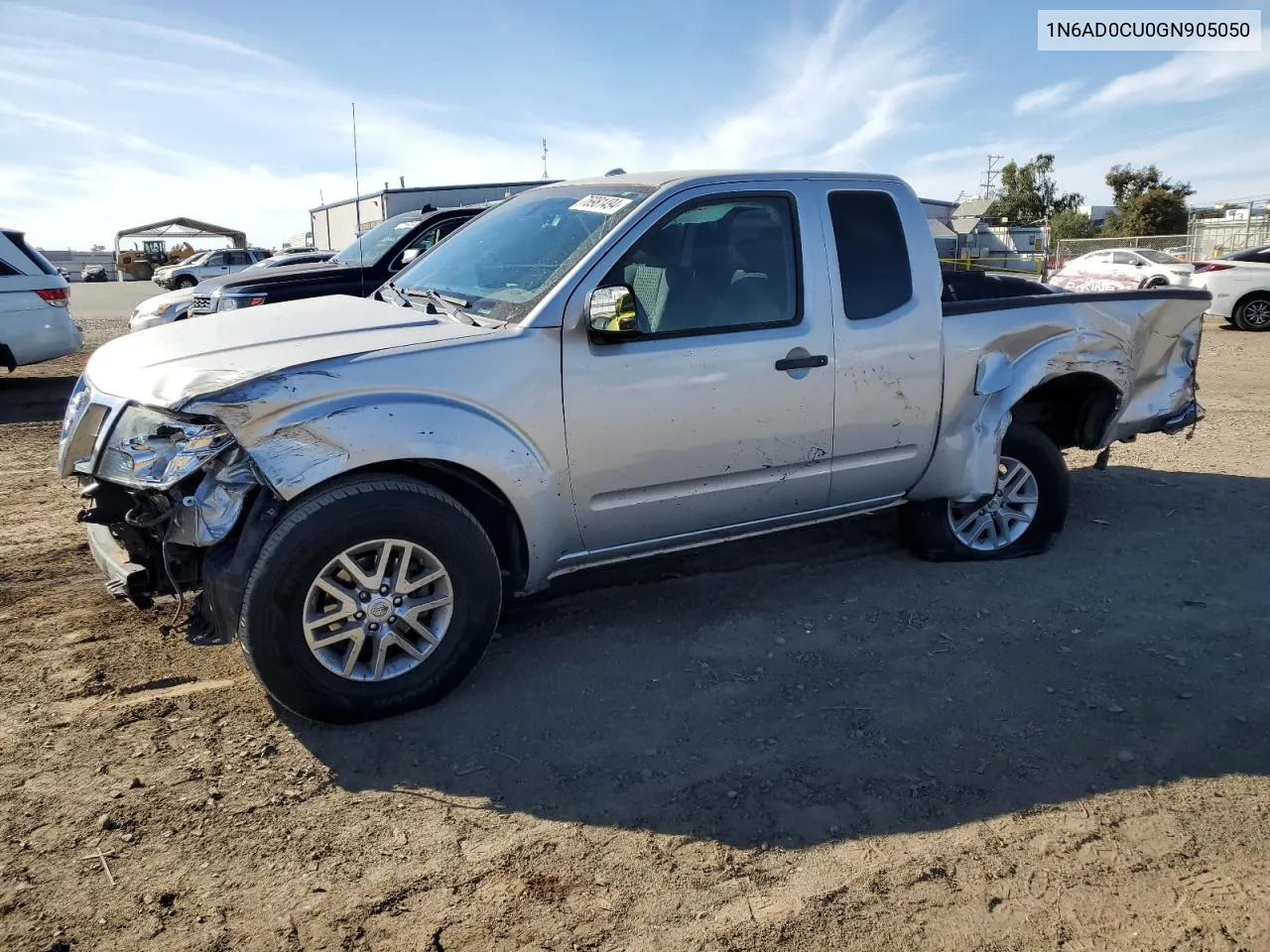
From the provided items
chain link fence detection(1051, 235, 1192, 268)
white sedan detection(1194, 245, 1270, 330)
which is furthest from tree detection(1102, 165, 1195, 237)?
white sedan detection(1194, 245, 1270, 330)

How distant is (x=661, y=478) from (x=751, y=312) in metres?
0.83

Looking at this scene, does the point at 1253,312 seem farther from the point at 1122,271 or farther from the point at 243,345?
the point at 243,345

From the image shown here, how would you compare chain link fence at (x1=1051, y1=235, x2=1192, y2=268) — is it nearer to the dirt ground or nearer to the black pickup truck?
the black pickup truck

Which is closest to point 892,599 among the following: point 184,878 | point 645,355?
point 645,355

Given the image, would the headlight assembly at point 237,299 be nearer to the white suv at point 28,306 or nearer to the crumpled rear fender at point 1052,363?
the white suv at point 28,306

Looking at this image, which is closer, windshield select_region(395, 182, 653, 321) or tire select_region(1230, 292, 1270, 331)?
windshield select_region(395, 182, 653, 321)

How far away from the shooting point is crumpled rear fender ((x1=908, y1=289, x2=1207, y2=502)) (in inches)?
188

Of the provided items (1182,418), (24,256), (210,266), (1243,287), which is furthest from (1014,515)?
(210,266)

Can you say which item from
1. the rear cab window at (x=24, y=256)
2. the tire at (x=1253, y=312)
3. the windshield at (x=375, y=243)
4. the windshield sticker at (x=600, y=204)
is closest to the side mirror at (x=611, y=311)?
the windshield sticker at (x=600, y=204)

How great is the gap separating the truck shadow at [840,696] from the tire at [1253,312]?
13141mm

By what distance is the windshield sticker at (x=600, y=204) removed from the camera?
410cm

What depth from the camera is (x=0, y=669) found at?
3875 mm

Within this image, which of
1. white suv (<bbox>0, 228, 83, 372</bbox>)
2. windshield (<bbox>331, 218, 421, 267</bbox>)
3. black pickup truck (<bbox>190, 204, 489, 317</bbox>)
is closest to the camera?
black pickup truck (<bbox>190, 204, 489, 317</bbox>)

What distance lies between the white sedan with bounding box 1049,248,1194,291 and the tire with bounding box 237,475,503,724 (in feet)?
67.7
